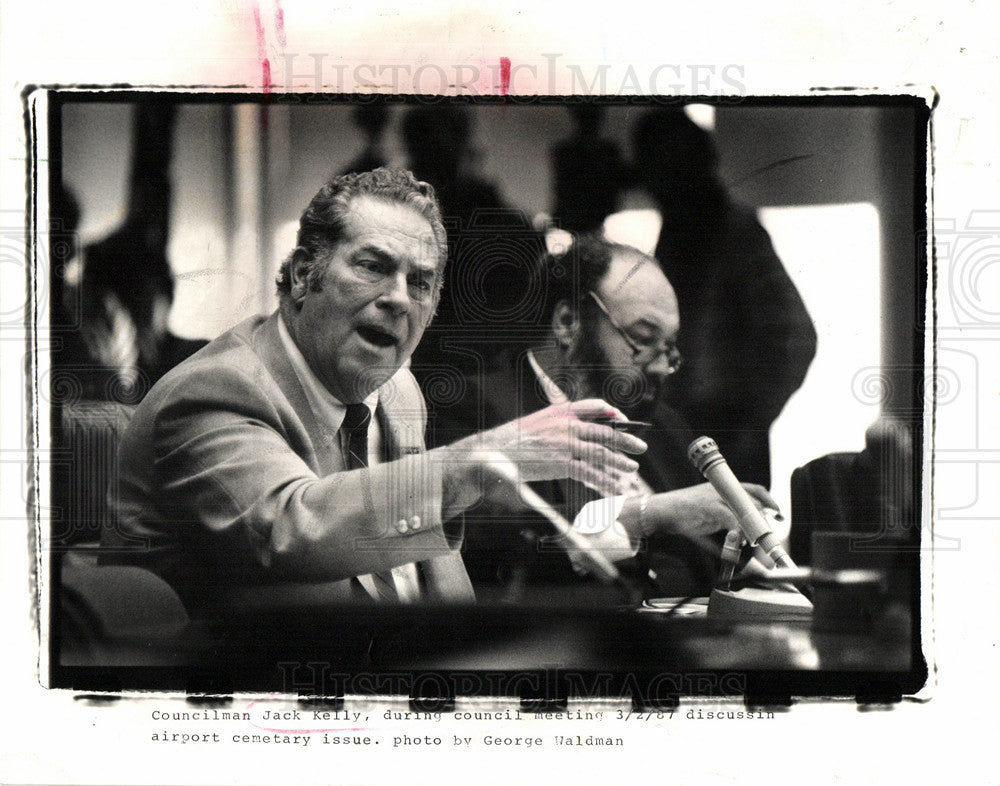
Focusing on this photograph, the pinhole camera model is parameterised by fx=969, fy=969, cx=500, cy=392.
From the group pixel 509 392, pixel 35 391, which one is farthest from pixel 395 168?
pixel 35 391

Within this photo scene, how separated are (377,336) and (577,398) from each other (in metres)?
0.44

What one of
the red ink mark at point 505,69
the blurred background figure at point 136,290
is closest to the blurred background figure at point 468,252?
the red ink mark at point 505,69

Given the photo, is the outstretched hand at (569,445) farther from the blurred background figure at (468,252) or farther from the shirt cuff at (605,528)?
the blurred background figure at (468,252)

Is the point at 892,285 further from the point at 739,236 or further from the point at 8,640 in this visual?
the point at 8,640

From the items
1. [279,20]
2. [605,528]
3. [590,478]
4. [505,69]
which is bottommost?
[605,528]

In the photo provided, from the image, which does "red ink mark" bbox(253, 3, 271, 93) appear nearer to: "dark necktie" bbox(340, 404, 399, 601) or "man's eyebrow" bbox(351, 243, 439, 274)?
"man's eyebrow" bbox(351, 243, 439, 274)

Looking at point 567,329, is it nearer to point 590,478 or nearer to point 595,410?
point 595,410

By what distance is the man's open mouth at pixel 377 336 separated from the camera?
2.04m

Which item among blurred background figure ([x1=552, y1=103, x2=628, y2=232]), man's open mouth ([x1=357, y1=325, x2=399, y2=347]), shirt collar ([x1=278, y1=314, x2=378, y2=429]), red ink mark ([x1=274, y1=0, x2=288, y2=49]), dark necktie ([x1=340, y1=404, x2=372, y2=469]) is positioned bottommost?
dark necktie ([x1=340, y1=404, x2=372, y2=469])

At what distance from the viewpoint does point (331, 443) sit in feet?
6.69

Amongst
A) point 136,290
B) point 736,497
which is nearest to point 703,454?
point 736,497

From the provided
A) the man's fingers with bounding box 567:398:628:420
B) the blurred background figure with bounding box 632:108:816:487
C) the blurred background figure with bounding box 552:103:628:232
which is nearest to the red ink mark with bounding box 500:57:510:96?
the blurred background figure with bounding box 552:103:628:232

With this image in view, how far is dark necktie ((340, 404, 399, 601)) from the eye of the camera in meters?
2.03

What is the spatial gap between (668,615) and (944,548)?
0.60 metres
